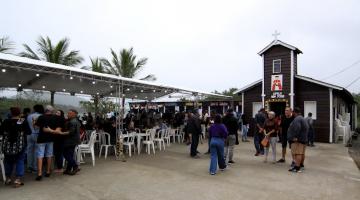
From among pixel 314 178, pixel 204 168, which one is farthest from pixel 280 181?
pixel 204 168

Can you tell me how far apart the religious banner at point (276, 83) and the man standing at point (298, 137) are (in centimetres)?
825

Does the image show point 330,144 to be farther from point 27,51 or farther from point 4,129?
point 27,51

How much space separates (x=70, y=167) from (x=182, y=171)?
2.48 m

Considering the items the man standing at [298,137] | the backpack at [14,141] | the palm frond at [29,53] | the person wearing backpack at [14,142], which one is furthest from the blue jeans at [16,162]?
the palm frond at [29,53]

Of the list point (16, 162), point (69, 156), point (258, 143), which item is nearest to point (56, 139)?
point (69, 156)

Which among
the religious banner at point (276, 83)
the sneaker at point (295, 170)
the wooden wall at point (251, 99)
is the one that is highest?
the religious banner at point (276, 83)

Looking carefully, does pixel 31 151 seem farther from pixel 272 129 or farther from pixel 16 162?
pixel 272 129

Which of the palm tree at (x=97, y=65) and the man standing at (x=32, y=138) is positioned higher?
the palm tree at (x=97, y=65)

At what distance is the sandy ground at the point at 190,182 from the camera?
5.23 m

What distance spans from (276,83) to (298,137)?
860cm

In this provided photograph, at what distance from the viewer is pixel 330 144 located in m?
13.7

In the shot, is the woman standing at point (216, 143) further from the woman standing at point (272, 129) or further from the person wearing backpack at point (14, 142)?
the person wearing backpack at point (14, 142)

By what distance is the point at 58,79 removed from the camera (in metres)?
11.7

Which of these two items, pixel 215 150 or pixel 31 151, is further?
pixel 215 150
